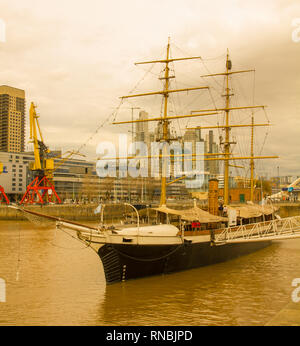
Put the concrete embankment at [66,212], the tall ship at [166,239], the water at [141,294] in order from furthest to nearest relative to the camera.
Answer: the concrete embankment at [66,212], the tall ship at [166,239], the water at [141,294]

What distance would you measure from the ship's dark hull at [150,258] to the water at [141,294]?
0.43 meters

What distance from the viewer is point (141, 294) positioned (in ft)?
55.0

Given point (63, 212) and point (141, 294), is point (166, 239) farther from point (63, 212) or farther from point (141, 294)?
point (63, 212)

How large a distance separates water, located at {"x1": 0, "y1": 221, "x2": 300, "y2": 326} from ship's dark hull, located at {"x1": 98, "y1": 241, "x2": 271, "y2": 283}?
0.43 meters

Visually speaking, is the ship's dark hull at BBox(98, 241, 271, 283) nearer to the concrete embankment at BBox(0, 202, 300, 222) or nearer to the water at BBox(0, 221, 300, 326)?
the water at BBox(0, 221, 300, 326)

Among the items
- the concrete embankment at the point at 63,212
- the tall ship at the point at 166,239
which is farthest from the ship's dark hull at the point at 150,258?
the concrete embankment at the point at 63,212

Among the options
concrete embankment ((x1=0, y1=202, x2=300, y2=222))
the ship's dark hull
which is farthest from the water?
concrete embankment ((x1=0, y1=202, x2=300, y2=222))

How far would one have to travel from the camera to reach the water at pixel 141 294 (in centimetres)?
1383

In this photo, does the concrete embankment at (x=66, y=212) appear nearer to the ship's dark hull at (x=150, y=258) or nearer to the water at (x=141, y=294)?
the water at (x=141, y=294)

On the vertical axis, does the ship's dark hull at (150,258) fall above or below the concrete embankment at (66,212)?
above

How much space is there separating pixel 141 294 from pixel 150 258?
115 inches

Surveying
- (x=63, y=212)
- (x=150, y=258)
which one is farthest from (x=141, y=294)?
(x=63, y=212)

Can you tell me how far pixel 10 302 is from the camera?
15.4 metres
